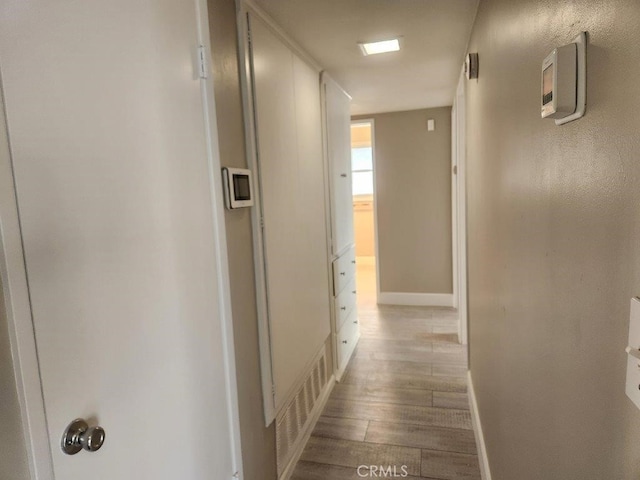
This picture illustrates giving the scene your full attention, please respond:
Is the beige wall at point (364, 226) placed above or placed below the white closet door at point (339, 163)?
below

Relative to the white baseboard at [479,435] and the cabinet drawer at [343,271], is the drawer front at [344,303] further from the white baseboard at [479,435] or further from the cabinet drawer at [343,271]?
the white baseboard at [479,435]

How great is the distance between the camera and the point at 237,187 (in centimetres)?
151

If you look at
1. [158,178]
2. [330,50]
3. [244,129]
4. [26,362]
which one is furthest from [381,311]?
[26,362]

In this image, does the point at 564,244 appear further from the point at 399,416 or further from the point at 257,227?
the point at 399,416

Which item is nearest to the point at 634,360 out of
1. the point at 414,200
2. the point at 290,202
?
the point at 290,202

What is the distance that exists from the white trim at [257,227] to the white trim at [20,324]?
3.27 ft

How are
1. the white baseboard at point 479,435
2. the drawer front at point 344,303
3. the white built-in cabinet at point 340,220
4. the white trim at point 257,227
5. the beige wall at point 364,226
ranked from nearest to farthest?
the white trim at point 257,227
the white baseboard at point 479,435
the white built-in cabinet at point 340,220
the drawer front at point 344,303
the beige wall at point 364,226

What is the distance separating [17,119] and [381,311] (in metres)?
4.26

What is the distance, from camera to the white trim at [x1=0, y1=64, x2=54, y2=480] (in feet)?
2.30

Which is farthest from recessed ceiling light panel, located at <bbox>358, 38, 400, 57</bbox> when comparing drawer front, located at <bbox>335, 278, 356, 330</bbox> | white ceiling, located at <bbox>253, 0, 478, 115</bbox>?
drawer front, located at <bbox>335, 278, 356, 330</bbox>

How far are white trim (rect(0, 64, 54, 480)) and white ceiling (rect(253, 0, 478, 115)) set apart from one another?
4.58 feet

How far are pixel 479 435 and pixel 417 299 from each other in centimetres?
271

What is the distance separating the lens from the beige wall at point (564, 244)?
0.55m

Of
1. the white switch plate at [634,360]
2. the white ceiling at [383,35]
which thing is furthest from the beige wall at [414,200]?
the white switch plate at [634,360]
